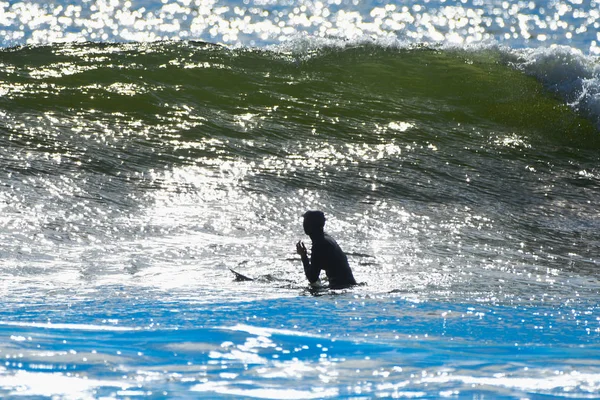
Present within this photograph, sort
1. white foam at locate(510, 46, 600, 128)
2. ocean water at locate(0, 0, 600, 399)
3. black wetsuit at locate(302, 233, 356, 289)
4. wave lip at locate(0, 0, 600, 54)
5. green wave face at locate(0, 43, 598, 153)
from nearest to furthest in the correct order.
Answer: ocean water at locate(0, 0, 600, 399) < black wetsuit at locate(302, 233, 356, 289) < green wave face at locate(0, 43, 598, 153) < white foam at locate(510, 46, 600, 128) < wave lip at locate(0, 0, 600, 54)

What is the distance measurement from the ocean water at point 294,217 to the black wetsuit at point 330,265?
13 cm

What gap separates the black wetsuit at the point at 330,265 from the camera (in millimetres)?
6621

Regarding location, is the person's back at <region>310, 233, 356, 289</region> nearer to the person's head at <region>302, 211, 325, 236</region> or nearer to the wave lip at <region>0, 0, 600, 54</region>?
the person's head at <region>302, 211, 325, 236</region>

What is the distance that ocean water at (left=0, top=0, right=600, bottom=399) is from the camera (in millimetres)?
4707

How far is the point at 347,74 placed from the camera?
15055 millimetres

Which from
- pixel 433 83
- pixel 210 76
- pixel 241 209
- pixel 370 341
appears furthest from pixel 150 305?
pixel 433 83

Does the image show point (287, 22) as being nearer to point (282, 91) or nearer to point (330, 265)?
point (282, 91)

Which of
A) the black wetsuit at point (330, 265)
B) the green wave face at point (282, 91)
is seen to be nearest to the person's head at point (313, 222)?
the black wetsuit at point (330, 265)

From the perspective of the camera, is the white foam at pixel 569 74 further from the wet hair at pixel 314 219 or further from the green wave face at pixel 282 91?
the wet hair at pixel 314 219

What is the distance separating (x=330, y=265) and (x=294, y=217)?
2.57m

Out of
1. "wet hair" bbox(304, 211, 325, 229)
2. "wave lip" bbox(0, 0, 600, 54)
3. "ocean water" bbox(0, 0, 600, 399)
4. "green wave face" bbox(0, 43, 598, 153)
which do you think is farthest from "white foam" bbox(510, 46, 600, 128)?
"wet hair" bbox(304, 211, 325, 229)

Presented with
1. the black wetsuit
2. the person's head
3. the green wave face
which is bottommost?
the black wetsuit

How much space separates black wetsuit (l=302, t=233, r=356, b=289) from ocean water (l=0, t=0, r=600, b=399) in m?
0.13

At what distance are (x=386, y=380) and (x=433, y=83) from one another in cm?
1106
